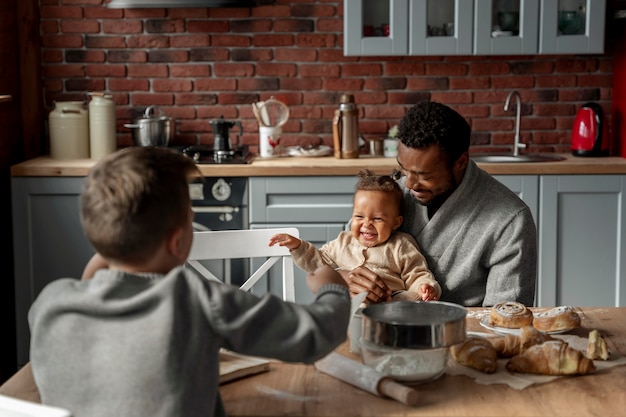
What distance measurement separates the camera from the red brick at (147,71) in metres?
4.56

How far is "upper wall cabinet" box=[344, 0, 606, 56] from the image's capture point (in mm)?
4164

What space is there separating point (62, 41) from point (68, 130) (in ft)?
1.74

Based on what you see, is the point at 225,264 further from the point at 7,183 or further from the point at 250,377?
the point at 250,377

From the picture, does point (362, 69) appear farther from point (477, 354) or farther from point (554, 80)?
point (477, 354)

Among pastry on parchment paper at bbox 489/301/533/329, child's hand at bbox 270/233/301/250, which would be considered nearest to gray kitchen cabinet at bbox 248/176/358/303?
child's hand at bbox 270/233/301/250

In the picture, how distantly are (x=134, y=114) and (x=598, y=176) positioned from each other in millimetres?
2239

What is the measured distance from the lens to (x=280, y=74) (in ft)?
14.9

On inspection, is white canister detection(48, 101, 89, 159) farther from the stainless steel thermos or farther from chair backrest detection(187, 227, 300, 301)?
chair backrest detection(187, 227, 300, 301)

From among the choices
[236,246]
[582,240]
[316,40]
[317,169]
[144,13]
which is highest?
[144,13]

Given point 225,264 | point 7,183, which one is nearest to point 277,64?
point 225,264

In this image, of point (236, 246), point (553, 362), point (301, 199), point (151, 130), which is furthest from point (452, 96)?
point (553, 362)

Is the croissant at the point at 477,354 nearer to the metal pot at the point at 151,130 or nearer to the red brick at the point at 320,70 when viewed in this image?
the metal pot at the point at 151,130

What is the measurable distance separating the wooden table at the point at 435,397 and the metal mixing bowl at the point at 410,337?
0.05 meters

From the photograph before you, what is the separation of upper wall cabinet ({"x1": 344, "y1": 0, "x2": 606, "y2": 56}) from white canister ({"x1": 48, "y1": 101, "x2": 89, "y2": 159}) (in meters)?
1.29
